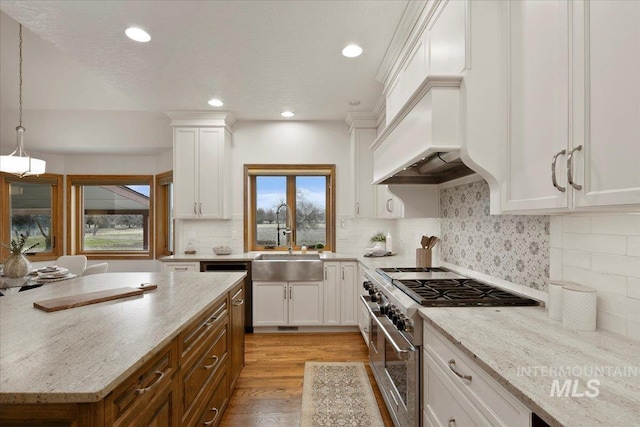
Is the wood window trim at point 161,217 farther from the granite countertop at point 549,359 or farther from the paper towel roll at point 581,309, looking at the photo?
the paper towel roll at point 581,309

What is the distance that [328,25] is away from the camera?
7.06ft

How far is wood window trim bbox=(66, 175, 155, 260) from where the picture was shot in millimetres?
4875

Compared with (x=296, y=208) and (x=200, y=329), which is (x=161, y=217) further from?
(x=200, y=329)

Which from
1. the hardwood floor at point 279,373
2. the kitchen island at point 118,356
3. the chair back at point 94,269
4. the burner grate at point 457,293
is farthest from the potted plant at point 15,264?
the burner grate at point 457,293

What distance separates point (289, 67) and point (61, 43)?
5.57ft

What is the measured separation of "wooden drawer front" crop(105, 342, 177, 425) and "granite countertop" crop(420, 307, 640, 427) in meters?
1.09

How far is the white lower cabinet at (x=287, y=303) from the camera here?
3635 millimetres

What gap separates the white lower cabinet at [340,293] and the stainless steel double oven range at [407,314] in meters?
1.23

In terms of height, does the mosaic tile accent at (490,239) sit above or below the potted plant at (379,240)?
above

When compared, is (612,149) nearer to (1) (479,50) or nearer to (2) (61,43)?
(1) (479,50)

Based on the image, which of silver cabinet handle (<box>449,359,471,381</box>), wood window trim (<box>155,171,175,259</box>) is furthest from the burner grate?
wood window trim (<box>155,171,175,259</box>)

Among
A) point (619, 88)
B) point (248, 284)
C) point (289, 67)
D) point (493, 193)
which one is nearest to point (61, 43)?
point (289, 67)

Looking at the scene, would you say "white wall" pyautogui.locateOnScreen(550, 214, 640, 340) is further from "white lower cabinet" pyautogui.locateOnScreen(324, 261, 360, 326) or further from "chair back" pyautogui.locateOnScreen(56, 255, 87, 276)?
Result: "chair back" pyautogui.locateOnScreen(56, 255, 87, 276)

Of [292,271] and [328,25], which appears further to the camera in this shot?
[292,271]
